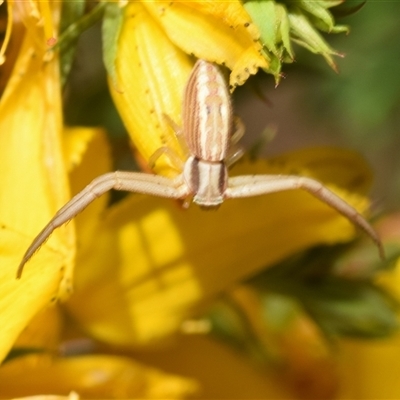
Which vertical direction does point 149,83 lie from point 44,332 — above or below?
above

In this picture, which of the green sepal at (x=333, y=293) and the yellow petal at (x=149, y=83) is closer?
the yellow petal at (x=149, y=83)

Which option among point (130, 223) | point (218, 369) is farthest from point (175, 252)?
point (218, 369)

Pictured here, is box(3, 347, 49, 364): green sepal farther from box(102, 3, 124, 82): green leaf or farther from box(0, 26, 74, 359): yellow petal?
box(102, 3, 124, 82): green leaf

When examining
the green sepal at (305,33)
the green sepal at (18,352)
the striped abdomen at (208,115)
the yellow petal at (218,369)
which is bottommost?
the yellow petal at (218,369)

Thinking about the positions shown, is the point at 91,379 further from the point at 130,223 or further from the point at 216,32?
the point at 216,32

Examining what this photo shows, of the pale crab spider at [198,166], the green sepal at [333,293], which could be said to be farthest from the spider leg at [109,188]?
the green sepal at [333,293]

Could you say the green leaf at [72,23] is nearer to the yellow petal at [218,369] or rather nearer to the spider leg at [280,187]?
the spider leg at [280,187]

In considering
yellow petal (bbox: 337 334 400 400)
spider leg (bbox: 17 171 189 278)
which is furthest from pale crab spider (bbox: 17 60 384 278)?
yellow petal (bbox: 337 334 400 400)
